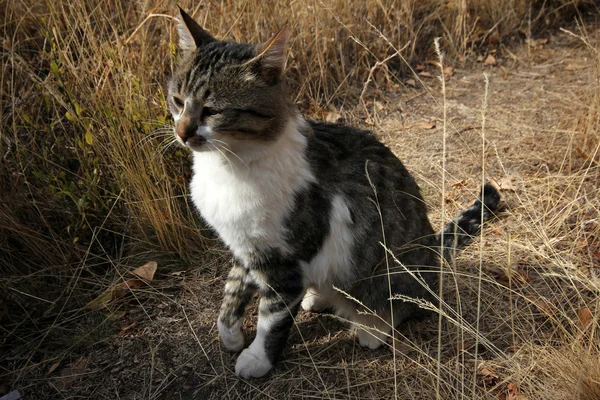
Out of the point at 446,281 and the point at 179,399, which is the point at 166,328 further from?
the point at 446,281

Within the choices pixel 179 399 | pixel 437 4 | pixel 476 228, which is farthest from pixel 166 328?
pixel 437 4

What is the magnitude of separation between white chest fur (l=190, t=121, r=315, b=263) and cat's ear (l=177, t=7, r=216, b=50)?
44 centimetres

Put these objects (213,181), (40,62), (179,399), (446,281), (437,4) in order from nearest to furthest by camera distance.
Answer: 1. (213,181)
2. (179,399)
3. (446,281)
4. (40,62)
5. (437,4)

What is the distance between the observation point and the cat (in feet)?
6.61

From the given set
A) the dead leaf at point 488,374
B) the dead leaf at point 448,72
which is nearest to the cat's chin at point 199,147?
the dead leaf at point 488,374

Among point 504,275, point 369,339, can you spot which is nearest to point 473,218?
point 504,275

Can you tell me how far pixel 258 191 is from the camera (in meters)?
2.06

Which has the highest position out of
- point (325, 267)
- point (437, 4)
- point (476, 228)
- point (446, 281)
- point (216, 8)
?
point (216, 8)

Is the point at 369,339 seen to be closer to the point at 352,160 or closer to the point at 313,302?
the point at 313,302

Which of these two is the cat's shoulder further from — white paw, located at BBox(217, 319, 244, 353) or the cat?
white paw, located at BBox(217, 319, 244, 353)

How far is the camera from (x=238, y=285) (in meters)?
2.47

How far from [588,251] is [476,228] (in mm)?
540

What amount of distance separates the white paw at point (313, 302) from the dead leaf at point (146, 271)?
811mm

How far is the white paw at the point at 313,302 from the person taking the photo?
266 cm
